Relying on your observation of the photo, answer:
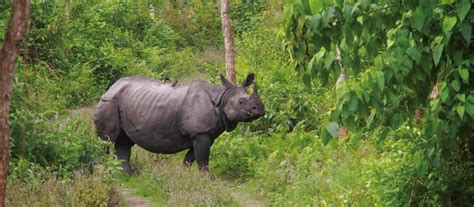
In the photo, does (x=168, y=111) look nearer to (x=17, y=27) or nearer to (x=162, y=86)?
(x=162, y=86)

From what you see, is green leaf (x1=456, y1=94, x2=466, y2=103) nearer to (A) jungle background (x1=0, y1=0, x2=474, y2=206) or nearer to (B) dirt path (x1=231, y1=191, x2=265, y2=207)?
(A) jungle background (x1=0, y1=0, x2=474, y2=206)

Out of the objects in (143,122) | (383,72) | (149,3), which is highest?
(383,72)

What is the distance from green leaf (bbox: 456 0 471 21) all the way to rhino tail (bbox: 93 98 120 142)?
8232mm

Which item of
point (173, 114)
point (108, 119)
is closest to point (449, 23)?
point (173, 114)

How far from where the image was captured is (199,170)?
11.4 m

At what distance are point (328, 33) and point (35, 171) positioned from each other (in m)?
5.40

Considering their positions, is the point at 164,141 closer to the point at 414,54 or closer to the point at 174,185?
the point at 174,185

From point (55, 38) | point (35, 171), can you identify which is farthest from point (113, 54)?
point (35, 171)

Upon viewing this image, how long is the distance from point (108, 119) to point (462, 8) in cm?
832

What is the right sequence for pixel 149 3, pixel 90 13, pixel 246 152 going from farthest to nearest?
pixel 149 3
pixel 90 13
pixel 246 152

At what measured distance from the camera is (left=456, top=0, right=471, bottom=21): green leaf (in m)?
4.65

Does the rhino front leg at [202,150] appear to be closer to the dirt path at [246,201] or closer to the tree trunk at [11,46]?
the dirt path at [246,201]

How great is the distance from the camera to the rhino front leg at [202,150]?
11539 millimetres

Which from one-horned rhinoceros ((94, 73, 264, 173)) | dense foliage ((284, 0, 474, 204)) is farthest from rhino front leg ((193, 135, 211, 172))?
dense foliage ((284, 0, 474, 204))
